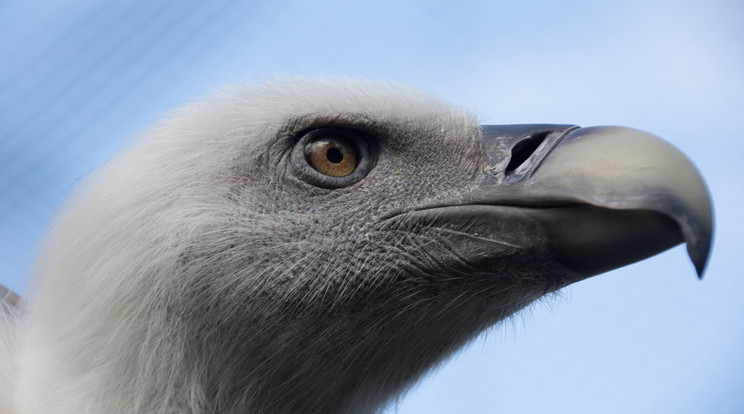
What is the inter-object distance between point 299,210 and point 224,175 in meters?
0.23

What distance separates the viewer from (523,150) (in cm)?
Result: 241

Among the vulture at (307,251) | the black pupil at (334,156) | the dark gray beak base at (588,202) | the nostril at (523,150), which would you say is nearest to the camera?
the dark gray beak base at (588,202)

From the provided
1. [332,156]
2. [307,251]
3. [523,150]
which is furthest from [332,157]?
[523,150]

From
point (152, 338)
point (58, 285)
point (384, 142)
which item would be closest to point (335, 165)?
point (384, 142)

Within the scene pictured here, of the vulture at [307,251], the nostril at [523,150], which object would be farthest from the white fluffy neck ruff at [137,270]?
the nostril at [523,150]

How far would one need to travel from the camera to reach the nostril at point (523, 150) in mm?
2383

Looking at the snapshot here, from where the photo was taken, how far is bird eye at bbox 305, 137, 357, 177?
2.48m

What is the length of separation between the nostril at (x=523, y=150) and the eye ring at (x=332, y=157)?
1.25ft

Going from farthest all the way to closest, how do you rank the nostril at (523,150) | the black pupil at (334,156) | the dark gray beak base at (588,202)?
the black pupil at (334,156) → the nostril at (523,150) → the dark gray beak base at (588,202)

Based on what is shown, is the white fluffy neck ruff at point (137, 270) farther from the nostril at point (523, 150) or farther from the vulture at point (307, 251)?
the nostril at point (523, 150)

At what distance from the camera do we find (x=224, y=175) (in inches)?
97.0

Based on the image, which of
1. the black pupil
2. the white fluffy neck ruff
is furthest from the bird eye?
the white fluffy neck ruff

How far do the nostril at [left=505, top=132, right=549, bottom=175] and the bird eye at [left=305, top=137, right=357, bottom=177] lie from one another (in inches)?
17.0

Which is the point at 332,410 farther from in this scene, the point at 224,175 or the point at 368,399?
the point at 224,175
